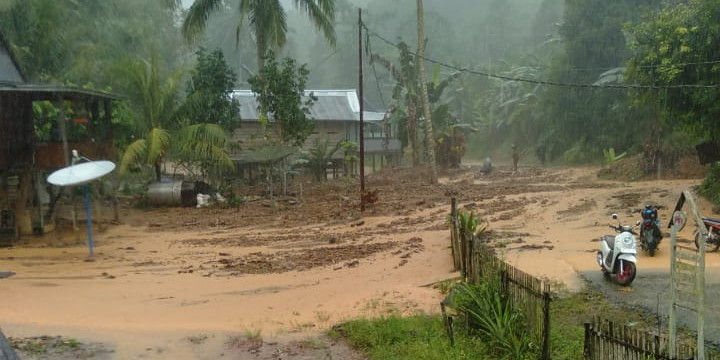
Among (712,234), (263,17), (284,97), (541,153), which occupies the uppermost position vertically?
(263,17)

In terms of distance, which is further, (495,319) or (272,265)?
(272,265)

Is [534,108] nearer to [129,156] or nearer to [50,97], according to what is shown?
[129,156]

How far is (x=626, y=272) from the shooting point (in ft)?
28.2

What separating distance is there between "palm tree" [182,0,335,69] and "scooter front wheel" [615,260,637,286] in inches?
776

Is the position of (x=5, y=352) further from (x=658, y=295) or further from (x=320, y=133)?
(x=320, y=133)

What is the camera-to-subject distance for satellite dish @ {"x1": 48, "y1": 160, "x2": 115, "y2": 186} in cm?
1327

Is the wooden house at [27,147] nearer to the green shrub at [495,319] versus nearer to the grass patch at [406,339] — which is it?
the grass patch at [406,339]

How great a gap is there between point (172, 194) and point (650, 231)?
53.3 ft

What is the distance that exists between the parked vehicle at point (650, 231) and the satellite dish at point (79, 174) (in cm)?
1039

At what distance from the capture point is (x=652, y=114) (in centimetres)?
2675

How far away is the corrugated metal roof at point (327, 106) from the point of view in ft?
105

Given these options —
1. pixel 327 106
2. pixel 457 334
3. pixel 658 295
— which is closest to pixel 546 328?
pixel 457 334

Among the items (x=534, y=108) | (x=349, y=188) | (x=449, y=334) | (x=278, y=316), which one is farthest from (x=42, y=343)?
(x=534, y=108)

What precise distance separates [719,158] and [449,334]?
12325 millimetres
